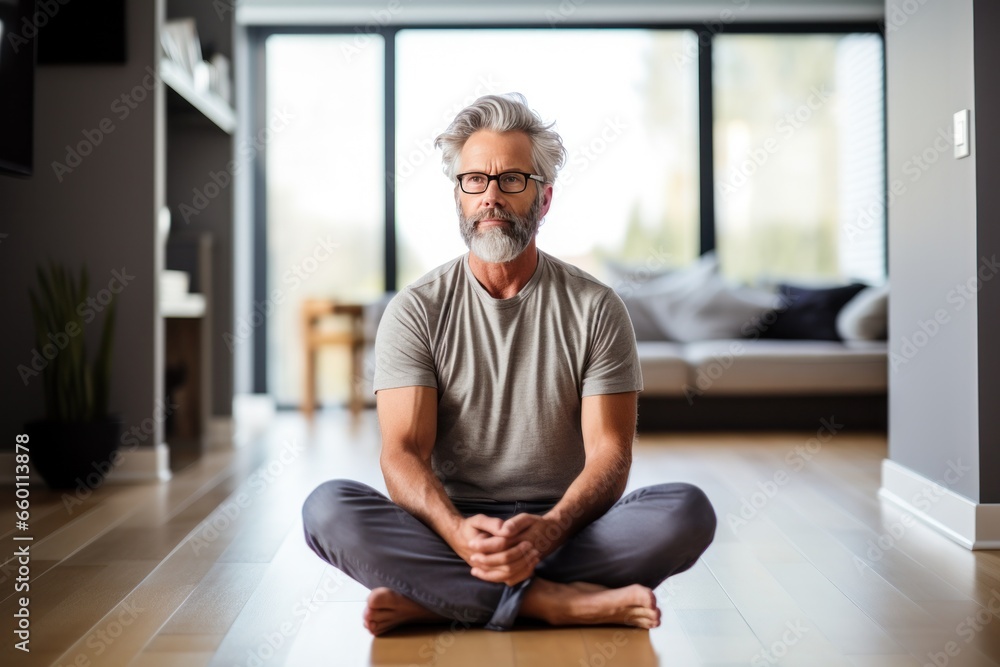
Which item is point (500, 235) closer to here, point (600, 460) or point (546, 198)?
point (546, 198)

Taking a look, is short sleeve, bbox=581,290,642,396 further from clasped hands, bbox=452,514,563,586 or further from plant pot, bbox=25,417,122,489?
plant pot, bbox=25,417,122,489

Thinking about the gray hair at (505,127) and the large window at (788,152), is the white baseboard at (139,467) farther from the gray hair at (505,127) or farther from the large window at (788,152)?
the large window at (788,152)

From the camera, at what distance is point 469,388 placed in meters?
1.97

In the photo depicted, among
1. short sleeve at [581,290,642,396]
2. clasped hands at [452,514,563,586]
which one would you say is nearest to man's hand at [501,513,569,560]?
clasped hands at [452,514,563,586]

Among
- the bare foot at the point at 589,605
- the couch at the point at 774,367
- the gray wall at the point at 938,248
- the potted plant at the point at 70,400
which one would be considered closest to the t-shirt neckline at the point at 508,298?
the bare foot at the point at 589,605

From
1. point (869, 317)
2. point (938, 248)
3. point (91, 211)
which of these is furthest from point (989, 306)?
point (91, 211)

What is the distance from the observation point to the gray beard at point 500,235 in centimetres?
192

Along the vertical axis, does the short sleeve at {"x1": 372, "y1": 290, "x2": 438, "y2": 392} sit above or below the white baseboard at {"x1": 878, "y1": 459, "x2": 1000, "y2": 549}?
above

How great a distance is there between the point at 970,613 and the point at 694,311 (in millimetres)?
3556

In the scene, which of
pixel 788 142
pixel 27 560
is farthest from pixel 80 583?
pixel 788 142

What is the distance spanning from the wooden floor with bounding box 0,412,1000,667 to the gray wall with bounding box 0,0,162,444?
53cm

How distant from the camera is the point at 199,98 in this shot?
4.12 m

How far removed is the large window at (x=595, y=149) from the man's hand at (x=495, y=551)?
446 cm

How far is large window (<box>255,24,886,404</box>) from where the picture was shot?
6.11 meters
